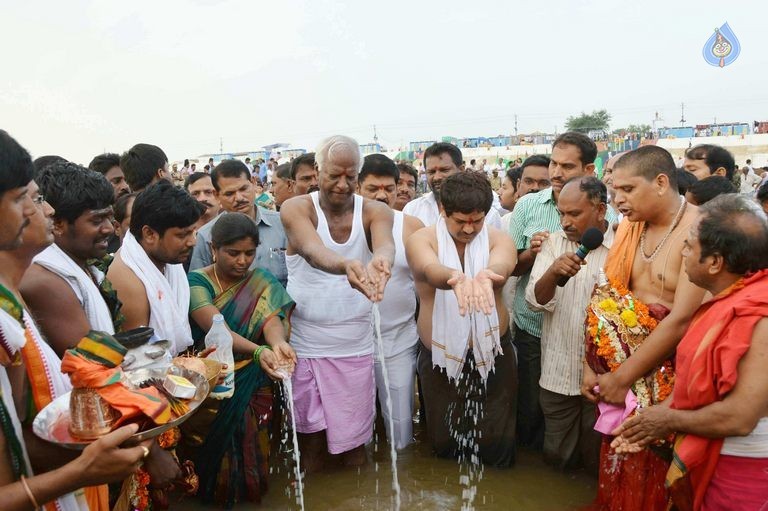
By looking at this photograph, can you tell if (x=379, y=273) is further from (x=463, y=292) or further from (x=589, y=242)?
(x=589, y=242)

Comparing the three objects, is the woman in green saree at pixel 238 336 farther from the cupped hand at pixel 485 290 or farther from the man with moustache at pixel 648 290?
the man with moustache at pixel 648 290

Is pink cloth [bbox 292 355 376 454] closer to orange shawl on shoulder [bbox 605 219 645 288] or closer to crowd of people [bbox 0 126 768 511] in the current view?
crowd of people [bbox 0 126 768 511]

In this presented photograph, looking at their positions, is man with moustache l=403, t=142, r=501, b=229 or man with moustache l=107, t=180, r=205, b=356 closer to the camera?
man with moustache l=107, t=180, r=205, b=356

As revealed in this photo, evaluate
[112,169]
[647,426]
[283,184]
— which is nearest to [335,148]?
[647,426]

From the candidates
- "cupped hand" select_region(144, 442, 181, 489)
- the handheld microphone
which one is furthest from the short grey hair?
"cupped hand" select_region(144, 442, 181, 489)

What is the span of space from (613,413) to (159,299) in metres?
2.68

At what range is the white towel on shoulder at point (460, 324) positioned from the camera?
4016 millimetres

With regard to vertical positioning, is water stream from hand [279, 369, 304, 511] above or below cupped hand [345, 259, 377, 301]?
below

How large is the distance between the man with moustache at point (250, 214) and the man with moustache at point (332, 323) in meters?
0.45

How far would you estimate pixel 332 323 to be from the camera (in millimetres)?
4215

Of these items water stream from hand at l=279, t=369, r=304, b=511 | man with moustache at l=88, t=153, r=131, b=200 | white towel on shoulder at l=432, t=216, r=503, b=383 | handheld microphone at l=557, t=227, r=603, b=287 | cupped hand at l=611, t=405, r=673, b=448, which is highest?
man with moustache at l=88, t=153, r=131, b=200

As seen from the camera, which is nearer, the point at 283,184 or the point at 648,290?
the point at 648,290

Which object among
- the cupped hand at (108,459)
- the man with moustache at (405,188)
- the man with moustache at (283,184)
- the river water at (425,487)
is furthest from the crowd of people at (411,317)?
the man with moustache at (283,184)

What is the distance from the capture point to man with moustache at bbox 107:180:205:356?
3064mm
